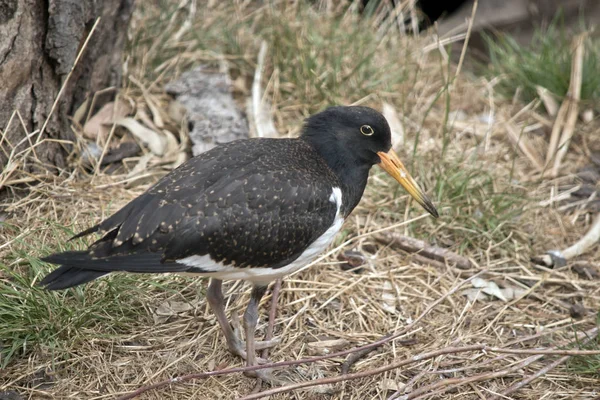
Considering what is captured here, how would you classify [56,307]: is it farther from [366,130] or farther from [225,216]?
[366,130]

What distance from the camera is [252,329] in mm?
3992

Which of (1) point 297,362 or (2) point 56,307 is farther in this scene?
(2) point 56,307

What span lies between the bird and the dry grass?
0.43 metres

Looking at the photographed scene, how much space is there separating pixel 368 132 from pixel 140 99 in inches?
92.5

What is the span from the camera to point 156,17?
6.16 meters

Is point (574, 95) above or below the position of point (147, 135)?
below

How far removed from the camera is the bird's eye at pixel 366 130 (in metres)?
4.17

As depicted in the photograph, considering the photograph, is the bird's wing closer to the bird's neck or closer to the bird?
the bird

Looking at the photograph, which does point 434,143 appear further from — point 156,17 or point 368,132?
point 156,17

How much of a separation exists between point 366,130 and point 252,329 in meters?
1.31

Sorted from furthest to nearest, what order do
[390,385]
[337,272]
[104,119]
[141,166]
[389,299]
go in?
1. [104,119]
2. [141,166]
3. [337,272]
4. [389,299]
5. [390,385]

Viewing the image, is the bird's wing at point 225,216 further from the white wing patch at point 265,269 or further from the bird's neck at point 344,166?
the bird's neck at point 344,166

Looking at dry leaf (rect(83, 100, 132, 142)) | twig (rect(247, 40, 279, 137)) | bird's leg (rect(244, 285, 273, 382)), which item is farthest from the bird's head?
dry leaf (rect(83, 100, 132, 142))

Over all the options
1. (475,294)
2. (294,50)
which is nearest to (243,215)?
(475,294)
